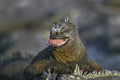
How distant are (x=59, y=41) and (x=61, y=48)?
19cm

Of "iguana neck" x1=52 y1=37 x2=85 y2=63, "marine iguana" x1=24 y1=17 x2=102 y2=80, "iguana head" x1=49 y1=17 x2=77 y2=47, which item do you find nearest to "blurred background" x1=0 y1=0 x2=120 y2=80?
"marine iguana" x1=24 y1=17 x2=102 y2=80

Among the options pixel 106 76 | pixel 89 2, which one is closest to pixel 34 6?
pixel 89 2

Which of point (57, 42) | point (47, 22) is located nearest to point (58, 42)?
point (57, 42)

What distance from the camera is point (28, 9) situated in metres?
Result: 10.1

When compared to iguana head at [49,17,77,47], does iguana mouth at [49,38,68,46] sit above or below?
below

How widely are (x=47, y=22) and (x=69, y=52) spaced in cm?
519

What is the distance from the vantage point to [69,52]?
4598mm

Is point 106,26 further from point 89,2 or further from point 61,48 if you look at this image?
point 61,48

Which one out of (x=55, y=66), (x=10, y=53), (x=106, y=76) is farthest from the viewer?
(x=10, y=53)

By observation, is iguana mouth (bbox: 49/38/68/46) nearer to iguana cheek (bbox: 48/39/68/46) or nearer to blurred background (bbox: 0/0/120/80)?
iguana cheek (bbox: 48/39/68/46)

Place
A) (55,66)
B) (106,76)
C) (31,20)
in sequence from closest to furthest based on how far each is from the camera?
(106,76) < (55,66) < (31,20)

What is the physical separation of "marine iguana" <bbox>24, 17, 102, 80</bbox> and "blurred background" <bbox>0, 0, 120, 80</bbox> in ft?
12.9

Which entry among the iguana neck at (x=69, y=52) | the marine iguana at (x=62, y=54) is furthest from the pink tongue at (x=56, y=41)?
the iguana neck at (x=69, y=52)

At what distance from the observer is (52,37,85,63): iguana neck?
175 inches
